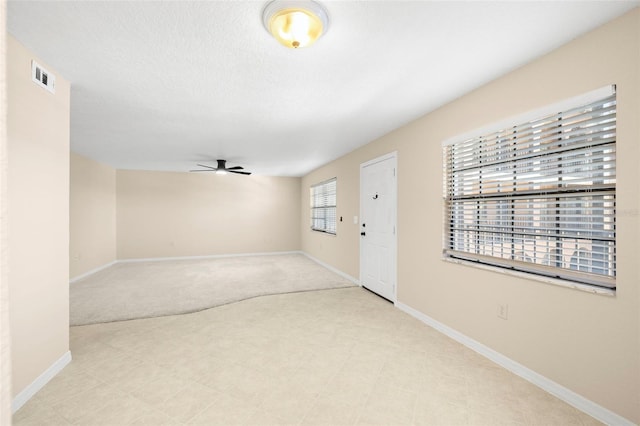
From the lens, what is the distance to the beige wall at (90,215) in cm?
506

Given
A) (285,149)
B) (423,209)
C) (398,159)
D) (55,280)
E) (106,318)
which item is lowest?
(106,318)

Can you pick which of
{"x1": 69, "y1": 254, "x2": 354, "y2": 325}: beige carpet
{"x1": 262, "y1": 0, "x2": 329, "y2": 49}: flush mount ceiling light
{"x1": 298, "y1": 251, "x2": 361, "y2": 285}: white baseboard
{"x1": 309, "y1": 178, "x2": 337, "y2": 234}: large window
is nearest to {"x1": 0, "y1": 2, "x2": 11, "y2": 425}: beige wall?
{"x1": 262, "y1": 0, "x2": 329, "y2": 49}: flush mount ceiling light

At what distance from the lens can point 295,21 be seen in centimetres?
157

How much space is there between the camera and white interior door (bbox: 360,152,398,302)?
3.83 meters

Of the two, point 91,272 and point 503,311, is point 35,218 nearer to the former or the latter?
point 503,311

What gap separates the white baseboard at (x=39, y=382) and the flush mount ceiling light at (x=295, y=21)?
2.91 meters

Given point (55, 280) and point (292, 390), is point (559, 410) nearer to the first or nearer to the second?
point (292, 390)

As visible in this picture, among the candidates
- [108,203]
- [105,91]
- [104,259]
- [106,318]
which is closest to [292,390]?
[106,318]

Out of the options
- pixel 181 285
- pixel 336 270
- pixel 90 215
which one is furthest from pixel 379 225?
pixel 90 215

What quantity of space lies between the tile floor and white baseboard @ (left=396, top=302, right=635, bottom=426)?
58 millimetres

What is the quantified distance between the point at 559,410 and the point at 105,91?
4.49 meters

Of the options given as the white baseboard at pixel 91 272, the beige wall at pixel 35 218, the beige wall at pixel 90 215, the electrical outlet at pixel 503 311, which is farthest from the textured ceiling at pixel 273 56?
the white baseboard at pixel 91 272

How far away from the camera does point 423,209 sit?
3240 millimetres

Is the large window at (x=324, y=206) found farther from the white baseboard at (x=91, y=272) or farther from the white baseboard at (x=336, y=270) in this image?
the white baseboard at (x=91, y=272)
